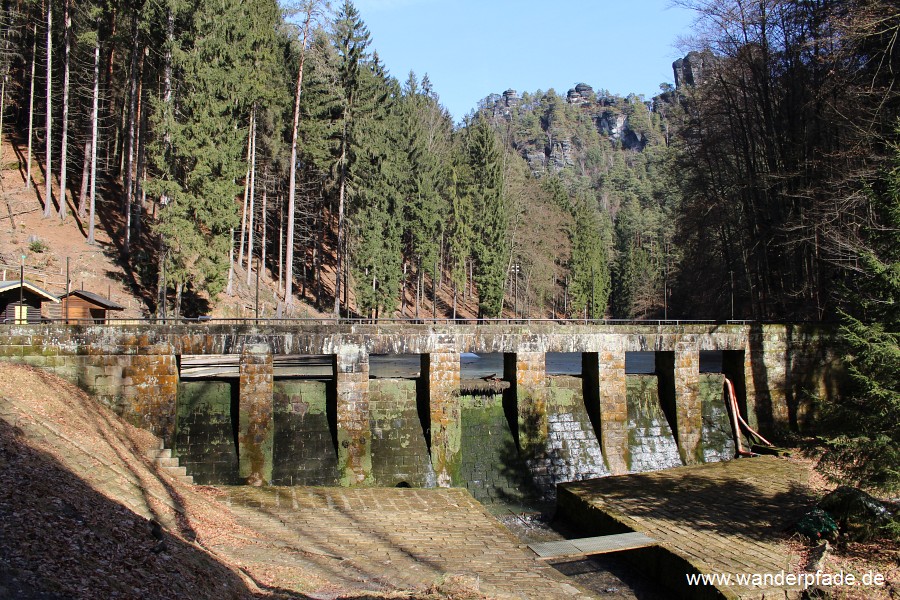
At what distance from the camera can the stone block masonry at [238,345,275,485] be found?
16.8 m

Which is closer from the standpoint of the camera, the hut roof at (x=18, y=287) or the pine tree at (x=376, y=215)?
the hut roof at (x=18, y=287)

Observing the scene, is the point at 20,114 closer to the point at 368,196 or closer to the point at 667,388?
the point at 368,196

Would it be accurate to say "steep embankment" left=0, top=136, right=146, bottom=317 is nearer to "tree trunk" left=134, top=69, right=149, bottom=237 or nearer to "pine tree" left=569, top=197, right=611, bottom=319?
"tree trunk" left=134, top=69, right=149, bottom=237

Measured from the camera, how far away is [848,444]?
1270 cm

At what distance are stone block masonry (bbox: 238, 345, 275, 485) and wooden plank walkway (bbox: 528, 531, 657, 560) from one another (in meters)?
7.54

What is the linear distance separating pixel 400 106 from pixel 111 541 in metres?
50.6

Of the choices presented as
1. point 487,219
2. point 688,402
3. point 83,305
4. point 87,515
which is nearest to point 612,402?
point 688,402

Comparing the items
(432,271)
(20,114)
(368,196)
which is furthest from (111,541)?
(20,114)

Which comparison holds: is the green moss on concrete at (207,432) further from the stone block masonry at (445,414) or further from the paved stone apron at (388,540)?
the stone block masonry at (445,414)

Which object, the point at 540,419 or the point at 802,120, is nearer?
the point at 540,419

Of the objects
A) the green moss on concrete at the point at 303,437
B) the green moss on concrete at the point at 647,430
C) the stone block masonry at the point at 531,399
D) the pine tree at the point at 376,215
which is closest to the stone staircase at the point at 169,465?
the green moss on concrete at the point at 303,437

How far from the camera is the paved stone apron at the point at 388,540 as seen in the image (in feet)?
35.4

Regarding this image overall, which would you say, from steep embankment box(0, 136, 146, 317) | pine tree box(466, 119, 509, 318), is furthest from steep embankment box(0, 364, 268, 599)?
pine tree box(466, 119, 509, 318)
